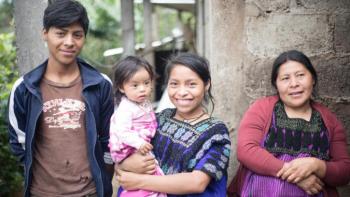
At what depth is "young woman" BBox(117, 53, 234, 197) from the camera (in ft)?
7.01

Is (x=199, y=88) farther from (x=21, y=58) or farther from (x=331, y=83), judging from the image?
(x=21, y=58)

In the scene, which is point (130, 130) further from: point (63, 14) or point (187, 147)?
point (63, 14)

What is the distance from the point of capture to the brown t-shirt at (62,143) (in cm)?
238

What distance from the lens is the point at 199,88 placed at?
7.46ft

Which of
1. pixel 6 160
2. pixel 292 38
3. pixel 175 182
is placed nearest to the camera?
pixel 175 182

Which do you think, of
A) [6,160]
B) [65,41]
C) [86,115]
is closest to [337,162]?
[86,115]

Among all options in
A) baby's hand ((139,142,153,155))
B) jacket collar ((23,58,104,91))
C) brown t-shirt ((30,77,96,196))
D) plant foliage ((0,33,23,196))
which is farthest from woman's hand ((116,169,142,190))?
plant foliage ((0,33,23,196))

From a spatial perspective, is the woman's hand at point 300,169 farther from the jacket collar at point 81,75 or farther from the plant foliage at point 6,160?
the plant foliage at point 6,160

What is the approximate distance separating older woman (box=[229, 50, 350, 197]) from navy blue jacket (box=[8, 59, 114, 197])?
836 mm

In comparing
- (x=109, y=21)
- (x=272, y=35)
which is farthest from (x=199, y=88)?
(x=109, y=21)

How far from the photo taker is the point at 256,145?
2.43 meters

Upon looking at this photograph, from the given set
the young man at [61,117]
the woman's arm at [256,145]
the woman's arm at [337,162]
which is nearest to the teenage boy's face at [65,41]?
the young man at [61,117]

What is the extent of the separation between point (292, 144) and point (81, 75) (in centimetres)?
133

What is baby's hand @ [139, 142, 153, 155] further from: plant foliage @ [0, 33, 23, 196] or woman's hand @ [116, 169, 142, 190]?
plant foliage @ [0, 33, 23, 196]
